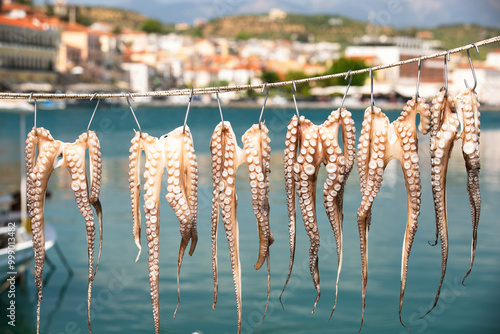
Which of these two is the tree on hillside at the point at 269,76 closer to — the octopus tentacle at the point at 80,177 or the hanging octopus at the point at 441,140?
the octopus tentacle at the point at 80,177

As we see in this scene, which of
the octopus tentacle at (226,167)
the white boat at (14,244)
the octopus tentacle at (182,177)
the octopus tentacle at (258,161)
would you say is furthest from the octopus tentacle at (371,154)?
the white boat at (14,244)

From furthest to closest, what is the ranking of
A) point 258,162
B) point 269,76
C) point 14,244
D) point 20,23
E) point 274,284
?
point 269,76
point 20,23
point 274,284
point 14,244
point 258,162

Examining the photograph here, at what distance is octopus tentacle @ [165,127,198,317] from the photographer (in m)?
4.00

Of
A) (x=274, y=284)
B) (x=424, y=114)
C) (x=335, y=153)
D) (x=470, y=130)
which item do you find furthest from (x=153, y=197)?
(x=274, y=284)

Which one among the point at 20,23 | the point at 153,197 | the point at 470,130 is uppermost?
the point at 20,23

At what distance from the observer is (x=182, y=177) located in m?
4.04

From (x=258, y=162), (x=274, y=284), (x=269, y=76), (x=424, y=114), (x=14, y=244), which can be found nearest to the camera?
(x=424, y=114)

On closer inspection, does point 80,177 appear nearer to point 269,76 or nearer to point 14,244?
point 14,244

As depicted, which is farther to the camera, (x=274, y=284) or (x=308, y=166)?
(x=274, y=284)

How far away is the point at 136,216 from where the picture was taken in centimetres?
409

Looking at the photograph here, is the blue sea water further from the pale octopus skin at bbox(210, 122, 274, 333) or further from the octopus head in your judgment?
the octopus head

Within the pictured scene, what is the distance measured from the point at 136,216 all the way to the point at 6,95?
1014mm

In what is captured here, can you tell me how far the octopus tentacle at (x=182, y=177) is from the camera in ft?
13.1

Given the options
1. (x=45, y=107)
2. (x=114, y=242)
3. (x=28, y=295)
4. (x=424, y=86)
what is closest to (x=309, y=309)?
(x=28, y=295)
